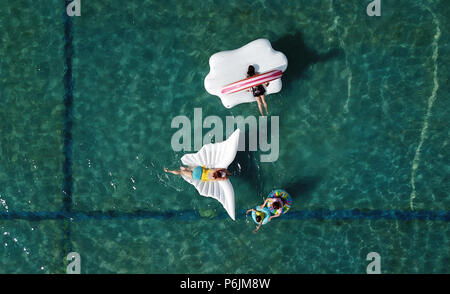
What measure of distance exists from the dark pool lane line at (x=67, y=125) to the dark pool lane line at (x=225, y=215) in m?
0.09

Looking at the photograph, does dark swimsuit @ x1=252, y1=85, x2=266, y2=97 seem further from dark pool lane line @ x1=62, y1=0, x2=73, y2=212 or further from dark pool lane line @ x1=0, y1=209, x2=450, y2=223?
dark pool lane line @ x1=62, y1=0, x2=73, y2=212

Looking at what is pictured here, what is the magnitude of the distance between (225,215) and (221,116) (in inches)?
56.9

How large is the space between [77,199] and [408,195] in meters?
4.80

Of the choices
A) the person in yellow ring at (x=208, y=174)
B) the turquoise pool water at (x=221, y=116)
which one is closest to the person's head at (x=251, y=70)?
the turquoise pool water at (x=221, y=116)

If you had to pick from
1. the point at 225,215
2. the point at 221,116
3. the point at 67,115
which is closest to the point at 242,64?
the point at 221,116

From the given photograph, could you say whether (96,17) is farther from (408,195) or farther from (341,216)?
(408,195)

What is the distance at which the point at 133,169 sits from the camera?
502 centimetres

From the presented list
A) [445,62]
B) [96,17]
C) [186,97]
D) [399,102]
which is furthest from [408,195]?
[96,17]

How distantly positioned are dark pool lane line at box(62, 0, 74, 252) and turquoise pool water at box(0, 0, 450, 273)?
0.01 meters

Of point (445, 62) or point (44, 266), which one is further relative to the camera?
point (44, 266)

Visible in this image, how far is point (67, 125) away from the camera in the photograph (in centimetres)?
504

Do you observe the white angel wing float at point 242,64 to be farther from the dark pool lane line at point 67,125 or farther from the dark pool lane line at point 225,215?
the dark pool lane line at point 67,125

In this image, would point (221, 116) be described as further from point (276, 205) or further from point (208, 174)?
point (276, 205)
